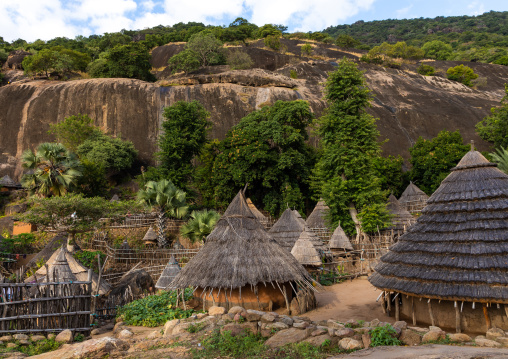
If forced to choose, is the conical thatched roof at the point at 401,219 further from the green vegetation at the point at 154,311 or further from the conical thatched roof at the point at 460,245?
the green vegetation at the point at 154,311

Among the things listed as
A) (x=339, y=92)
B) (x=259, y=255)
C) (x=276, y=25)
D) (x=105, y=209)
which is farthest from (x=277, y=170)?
(x=276, y=25)

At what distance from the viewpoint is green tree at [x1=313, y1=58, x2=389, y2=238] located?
21.0 metres

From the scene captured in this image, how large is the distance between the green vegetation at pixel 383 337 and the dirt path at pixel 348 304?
310cm

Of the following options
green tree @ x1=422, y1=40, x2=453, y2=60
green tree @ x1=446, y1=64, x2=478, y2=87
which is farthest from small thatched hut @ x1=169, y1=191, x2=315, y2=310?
green tree @ x1=422, y1=40, x2=453, y2=60

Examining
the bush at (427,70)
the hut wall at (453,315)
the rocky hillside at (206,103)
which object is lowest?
the hut wall at (453,315)

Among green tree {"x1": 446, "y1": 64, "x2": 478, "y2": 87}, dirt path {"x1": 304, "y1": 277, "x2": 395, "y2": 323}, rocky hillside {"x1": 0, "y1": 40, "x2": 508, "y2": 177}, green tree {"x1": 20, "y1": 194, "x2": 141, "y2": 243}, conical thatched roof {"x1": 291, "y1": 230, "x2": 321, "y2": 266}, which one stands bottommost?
dirt path {"x1": 304, "y1": 277, "x2": 395, "y2": 323}

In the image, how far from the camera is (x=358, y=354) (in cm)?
611

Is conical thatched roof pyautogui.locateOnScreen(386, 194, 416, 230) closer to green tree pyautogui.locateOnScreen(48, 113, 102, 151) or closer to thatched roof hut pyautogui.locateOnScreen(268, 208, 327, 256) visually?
thatched roof hut pyautogui.locateOnScreen(268, 208, 327, 256)

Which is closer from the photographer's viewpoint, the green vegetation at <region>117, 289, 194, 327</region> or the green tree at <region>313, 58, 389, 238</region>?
the green vegetation at <region>117, 289, 194, 327</region>

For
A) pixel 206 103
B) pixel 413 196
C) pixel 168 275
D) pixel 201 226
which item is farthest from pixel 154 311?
pixel 206 103

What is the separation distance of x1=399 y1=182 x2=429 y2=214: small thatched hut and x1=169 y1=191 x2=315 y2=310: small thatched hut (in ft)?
56.8

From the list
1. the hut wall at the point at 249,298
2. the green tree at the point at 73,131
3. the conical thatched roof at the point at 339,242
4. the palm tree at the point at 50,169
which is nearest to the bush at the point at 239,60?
the green tree at the point at 73,131

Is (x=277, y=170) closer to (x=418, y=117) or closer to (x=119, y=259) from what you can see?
(x=119, y=259)

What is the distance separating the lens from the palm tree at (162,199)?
20438 millimetres
